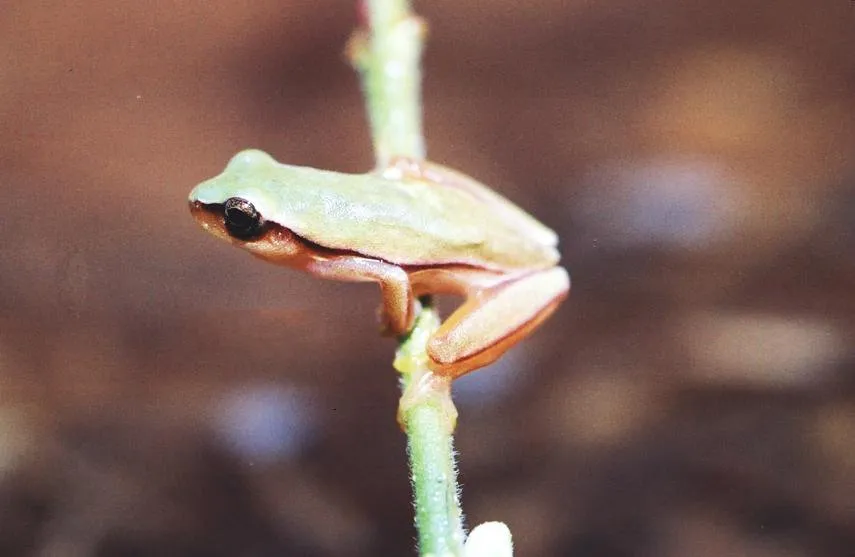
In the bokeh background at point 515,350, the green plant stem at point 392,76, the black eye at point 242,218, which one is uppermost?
the green plant stem at point 392,76

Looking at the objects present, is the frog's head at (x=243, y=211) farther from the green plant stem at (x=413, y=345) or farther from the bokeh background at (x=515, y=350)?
the bokeh background at (x=515, y=350)

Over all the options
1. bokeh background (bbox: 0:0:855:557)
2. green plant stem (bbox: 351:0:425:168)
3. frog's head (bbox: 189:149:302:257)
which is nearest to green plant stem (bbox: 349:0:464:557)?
green plant stem (bbox: 351:0:425:168)

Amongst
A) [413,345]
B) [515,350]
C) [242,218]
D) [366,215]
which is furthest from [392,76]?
[515,350]

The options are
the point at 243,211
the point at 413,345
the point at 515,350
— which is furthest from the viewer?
the point at 515,350

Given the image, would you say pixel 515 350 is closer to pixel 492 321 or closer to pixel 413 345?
pixel 492 321

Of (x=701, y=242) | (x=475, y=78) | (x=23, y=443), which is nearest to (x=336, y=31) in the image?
(x=475, y=78)

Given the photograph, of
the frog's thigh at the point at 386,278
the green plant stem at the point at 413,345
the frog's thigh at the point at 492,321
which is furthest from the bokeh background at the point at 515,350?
the green plant stem at the point at 413,345
